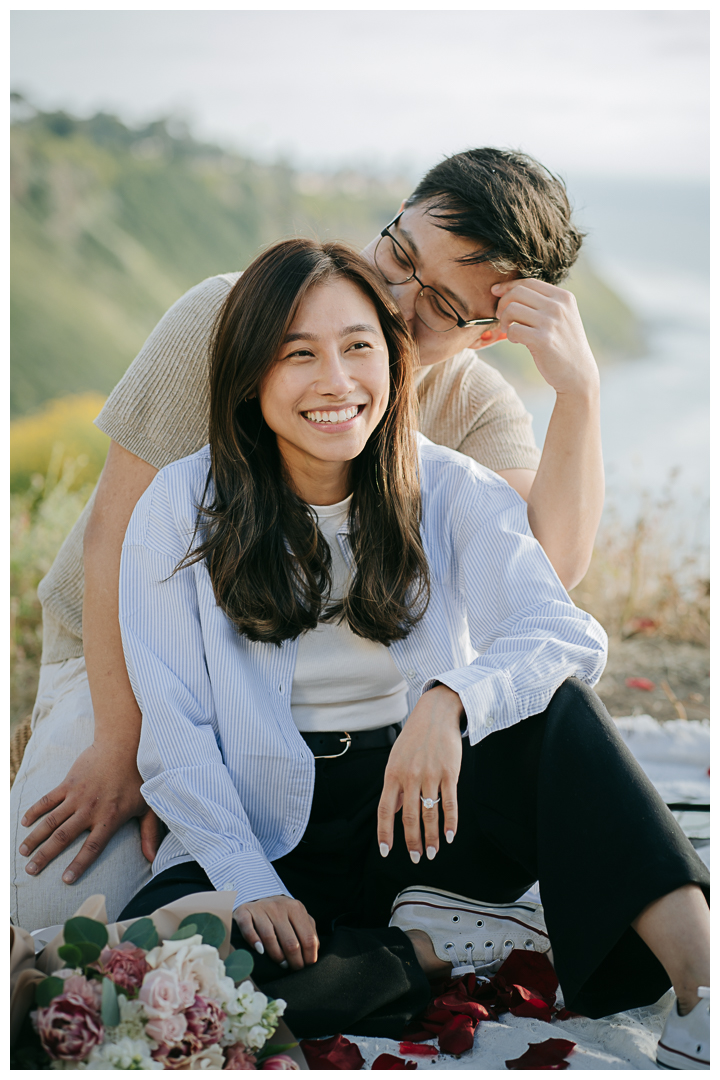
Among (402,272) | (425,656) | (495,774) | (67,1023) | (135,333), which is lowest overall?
(67,1023)

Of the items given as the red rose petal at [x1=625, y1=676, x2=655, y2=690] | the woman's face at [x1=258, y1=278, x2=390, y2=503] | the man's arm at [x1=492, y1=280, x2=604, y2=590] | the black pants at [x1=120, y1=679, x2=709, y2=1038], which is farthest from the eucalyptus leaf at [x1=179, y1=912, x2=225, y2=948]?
the red rose petal at [x1=625, y1=676, x2=655, y2=690]

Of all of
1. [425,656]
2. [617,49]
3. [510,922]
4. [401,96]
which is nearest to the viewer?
[510,922]

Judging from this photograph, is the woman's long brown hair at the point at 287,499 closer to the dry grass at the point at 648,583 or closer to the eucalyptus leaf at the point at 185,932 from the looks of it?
the eucalyptus leaf at the point at 185,932

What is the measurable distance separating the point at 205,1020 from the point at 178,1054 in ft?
0.21

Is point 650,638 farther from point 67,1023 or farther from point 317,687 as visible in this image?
point 67,1023

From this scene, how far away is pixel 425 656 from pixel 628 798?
2.19ft

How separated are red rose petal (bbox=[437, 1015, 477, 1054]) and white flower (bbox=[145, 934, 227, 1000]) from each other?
542 mm

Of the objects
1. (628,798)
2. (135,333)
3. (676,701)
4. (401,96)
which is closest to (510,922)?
(628,798)

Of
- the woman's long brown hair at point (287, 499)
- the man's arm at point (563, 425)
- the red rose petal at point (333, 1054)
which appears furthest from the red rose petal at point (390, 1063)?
the man's arm at point (563, 425)

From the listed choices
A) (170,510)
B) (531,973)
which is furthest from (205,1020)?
(170,510)

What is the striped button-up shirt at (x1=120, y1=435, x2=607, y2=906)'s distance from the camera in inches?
75.6

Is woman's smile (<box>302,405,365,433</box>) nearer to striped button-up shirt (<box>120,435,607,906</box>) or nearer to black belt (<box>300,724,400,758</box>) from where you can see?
striped button-up shirt (<box>120,435,607,906</box>)

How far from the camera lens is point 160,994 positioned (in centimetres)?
139

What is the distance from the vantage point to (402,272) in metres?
2.54
